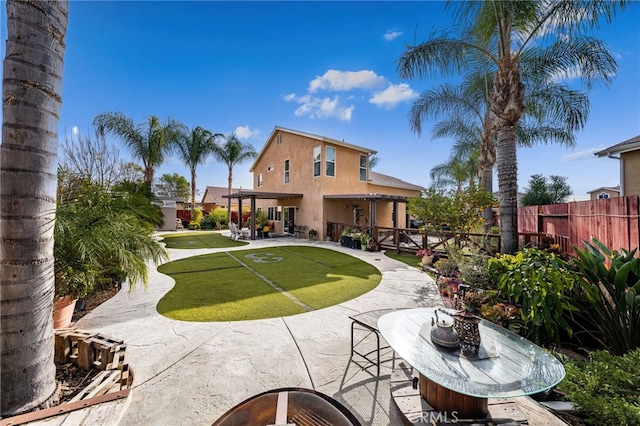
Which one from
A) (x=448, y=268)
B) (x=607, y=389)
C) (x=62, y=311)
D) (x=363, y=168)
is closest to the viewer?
(x=607, y=389)

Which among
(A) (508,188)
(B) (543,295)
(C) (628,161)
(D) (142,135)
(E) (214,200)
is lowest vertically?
(B) (543,295)

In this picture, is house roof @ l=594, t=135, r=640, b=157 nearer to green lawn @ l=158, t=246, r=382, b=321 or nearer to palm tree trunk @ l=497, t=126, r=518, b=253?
palm tree trunk @ l=497, t=126, r=518, b=253

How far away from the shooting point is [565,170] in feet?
60.7

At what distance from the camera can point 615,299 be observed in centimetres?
270

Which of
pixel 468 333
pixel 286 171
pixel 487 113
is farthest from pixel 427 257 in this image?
pixel 286 171

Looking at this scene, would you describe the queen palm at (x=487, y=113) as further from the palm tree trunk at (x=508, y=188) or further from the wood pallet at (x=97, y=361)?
the wood pallet at (x=97, y=361)

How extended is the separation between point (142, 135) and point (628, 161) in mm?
25198

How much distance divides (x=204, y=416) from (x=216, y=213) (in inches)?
967

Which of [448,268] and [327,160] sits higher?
[327,160]

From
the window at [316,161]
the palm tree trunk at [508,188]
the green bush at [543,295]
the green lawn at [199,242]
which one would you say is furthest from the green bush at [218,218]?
the green bush at [543,295]

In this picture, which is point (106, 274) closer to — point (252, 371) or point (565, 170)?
point (252, 371)

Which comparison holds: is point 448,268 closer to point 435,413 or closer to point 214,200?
point 435,413

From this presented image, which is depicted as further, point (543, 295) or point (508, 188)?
point (508, 188)

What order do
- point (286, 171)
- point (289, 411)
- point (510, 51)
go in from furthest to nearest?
point (286, 171) → point (510, 51) → point (289, 411)
